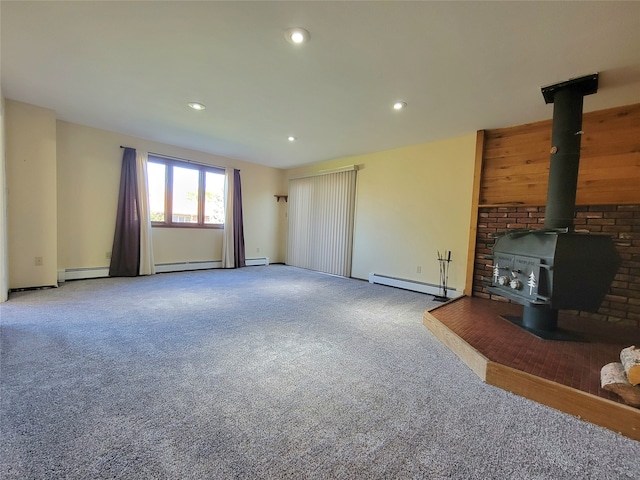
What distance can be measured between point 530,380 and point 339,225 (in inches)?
167

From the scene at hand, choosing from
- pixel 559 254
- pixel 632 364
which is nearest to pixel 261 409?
pixel 632 364

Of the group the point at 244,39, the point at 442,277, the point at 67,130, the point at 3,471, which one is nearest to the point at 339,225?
the point at 442,277

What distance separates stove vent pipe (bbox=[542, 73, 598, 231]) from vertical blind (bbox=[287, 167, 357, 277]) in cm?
332

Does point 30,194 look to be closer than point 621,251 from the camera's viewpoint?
No

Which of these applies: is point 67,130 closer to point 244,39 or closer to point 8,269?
point 8,269

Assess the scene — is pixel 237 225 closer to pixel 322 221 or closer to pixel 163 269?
pixel 163 269

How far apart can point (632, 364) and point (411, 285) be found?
117 inches

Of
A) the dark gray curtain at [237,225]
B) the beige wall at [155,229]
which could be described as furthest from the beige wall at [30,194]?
the dark gray curtain at [237,225]

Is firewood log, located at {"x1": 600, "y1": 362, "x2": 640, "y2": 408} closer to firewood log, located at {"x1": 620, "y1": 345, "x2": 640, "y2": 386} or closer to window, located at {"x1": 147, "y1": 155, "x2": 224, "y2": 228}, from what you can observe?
firewood log, located at {"x1": 620, "y1": 345, "x2": 640, "y2": 386}

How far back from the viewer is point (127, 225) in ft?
15.0

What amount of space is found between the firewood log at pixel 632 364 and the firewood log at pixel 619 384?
0.09ft

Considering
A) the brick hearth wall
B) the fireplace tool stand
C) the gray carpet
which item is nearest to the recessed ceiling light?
the gray carpet

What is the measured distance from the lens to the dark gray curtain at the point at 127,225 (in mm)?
4559

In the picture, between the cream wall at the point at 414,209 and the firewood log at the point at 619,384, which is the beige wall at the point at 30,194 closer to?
the cream wall at the point at 414,209
